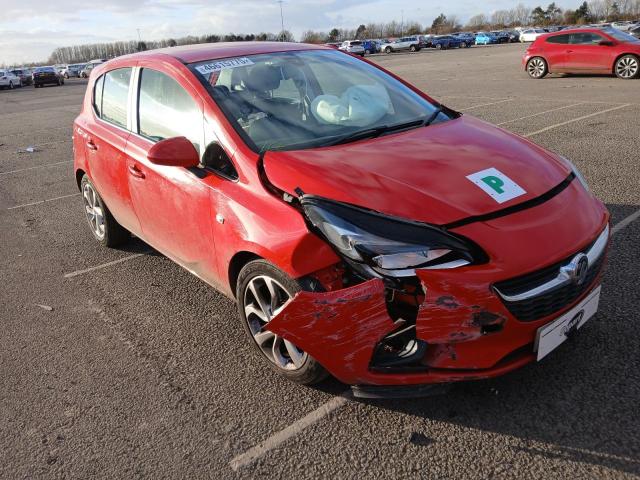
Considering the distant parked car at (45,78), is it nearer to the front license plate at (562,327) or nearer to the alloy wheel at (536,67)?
the alloy wheel at (536,67)

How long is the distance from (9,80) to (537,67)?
145ft

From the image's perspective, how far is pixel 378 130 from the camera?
326 cm

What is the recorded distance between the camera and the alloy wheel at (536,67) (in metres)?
17.1

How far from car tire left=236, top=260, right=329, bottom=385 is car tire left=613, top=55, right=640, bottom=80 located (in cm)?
1570

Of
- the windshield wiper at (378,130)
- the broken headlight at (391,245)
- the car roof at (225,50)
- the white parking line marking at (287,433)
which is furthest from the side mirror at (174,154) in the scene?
the white parking line marking at (287,433)

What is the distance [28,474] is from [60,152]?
960 centimetres

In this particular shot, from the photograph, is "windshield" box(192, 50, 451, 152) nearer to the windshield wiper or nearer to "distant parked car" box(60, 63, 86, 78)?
the windshield wiper

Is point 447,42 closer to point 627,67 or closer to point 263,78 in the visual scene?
point 627,67

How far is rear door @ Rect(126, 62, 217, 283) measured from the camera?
10.5 feet

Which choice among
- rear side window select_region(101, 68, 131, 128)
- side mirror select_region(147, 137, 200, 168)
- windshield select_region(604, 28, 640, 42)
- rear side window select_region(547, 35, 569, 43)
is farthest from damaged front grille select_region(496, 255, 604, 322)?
rear side window select_region(547, 35, 569, 43)

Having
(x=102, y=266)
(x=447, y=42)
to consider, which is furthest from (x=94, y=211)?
(x=447, y=42)

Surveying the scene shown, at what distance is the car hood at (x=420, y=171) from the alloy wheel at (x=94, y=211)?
2729 millimetres

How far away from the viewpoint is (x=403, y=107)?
12.1ft

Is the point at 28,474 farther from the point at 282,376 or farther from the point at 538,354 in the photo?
the point at 538,354
